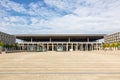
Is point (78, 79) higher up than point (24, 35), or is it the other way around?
point (24, 35)

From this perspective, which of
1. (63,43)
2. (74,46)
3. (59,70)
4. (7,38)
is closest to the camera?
(59,70)

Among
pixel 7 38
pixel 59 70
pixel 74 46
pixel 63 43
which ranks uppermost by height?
pixel 7 38

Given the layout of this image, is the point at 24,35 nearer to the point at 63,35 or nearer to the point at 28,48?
the point at 28,48

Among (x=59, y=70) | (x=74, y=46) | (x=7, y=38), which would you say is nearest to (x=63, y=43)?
(x=74, y=46)

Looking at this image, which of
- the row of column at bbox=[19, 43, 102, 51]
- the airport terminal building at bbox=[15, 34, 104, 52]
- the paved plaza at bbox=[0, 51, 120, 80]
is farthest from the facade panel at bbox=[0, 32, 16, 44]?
the paved plaza at bbox=[0, 51, 120, 80]

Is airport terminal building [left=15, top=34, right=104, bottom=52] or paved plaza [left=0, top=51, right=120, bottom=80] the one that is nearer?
paved plaza [left=0, top=51, right=120, bottom=80]

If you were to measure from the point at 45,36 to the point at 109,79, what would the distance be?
101 m

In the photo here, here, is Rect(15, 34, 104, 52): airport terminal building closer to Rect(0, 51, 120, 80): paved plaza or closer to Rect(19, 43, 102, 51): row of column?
Rect(19, 43, 102, 51): row of column

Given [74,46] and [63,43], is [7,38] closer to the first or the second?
[63,43]

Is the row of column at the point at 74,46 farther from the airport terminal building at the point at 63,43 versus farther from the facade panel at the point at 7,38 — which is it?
the facade panel at the point at 7,38

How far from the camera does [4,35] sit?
334 feet

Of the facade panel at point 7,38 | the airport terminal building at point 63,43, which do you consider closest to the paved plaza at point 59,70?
the facade panel at point 7,38

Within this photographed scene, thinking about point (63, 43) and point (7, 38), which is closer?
point (7, 38)

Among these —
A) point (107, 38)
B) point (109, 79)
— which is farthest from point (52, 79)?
point (107, 38)
